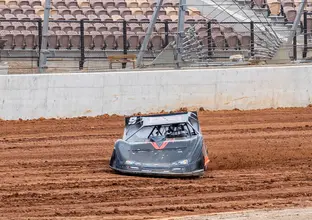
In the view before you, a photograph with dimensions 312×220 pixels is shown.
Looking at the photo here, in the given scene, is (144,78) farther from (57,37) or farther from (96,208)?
(96,208)

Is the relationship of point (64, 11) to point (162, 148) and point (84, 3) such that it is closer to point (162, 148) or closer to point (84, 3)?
point (84, 3)

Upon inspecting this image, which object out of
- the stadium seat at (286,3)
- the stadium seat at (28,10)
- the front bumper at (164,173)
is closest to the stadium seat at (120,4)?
the stadium seat at (28,10)

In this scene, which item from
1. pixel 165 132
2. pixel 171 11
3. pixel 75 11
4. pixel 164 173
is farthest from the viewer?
pixel 171 11

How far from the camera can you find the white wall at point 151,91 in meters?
18.4

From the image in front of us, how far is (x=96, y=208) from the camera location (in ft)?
34.5

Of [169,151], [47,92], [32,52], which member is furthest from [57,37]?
[169,151]

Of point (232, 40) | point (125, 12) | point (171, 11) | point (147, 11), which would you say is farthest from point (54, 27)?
point (171, 11)

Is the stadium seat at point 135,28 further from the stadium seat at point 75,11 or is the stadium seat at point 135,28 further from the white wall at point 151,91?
the stadium seat at point 75,11

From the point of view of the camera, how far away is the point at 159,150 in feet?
42.1

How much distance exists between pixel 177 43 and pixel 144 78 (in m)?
1.18

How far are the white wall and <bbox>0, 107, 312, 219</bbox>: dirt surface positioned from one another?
283mm

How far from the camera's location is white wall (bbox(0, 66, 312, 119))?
18391 mm

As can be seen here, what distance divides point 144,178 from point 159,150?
0.47 metres

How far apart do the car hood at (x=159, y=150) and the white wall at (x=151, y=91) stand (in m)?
5.74
